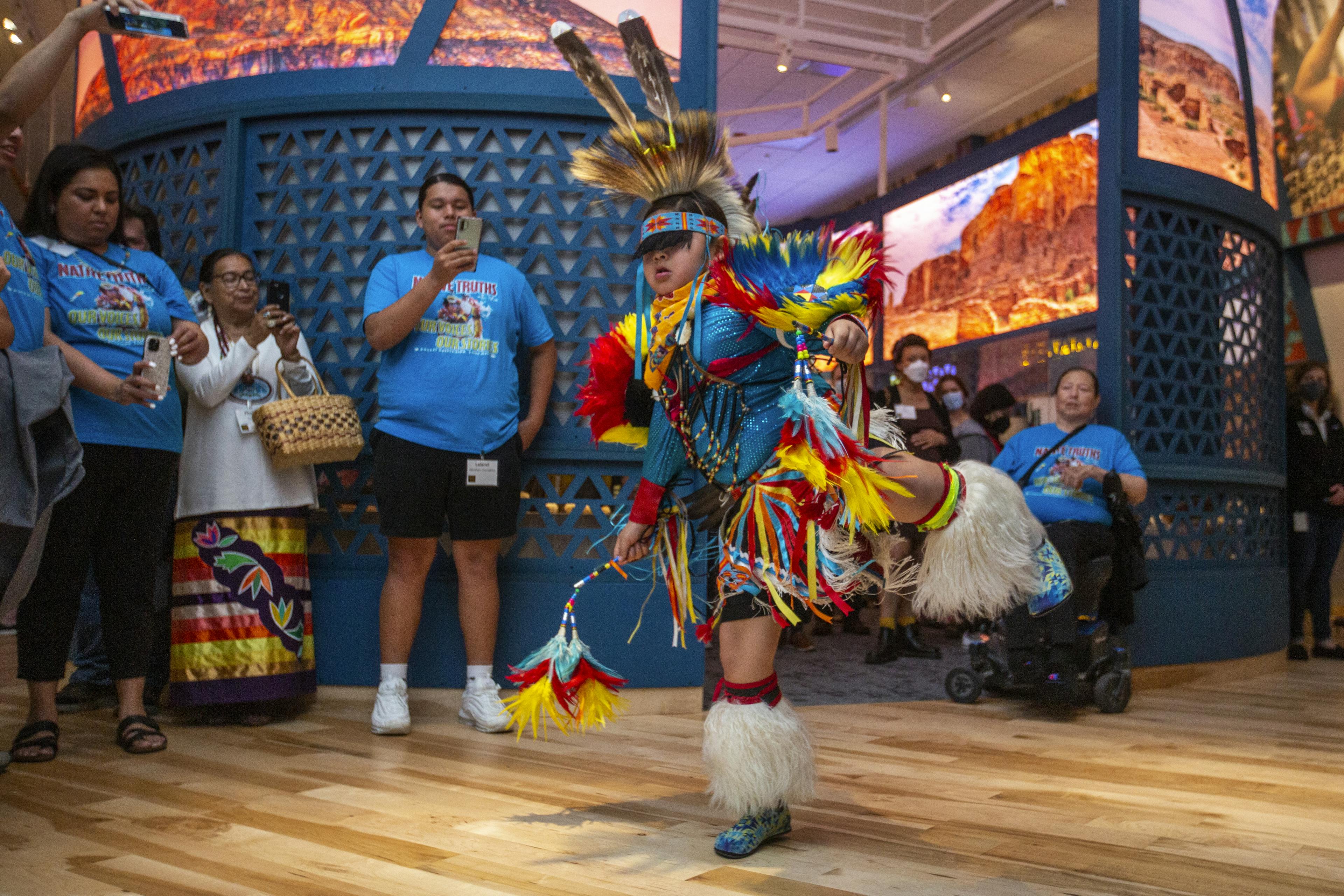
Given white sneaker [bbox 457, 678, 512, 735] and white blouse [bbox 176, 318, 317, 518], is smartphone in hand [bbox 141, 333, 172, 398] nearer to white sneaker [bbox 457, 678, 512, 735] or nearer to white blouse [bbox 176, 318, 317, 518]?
white blouse [bbox 176, 318, 317, 518]

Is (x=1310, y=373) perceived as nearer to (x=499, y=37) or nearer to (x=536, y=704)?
(x=499, y=37)

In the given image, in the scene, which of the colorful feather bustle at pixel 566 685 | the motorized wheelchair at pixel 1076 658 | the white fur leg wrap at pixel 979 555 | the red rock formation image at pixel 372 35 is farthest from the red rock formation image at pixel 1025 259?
the colorful feather bustle at pixel 566 685

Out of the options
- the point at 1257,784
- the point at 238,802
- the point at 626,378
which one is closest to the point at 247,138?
the point at 626,378

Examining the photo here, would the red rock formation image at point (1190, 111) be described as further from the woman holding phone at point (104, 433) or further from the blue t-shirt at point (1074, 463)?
the woman holding phone at point (104, 433)

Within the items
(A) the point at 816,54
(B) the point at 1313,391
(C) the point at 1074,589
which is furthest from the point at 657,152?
(A) the point at 816,54

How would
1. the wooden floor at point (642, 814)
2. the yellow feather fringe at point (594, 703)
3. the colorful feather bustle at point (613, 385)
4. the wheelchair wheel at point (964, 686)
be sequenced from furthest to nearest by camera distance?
the wheelchair wheel at point (964, 686)
the colorful feather bustle at point (613, 385)
the yellow feather fringe at point (594, 703)
the wooden floor at point (642, 814)

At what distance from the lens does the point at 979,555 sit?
190cm

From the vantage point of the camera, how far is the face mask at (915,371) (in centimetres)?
463

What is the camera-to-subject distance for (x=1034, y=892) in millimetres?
1648

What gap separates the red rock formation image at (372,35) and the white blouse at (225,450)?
41.0 inches

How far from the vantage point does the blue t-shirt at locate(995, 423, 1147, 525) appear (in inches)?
145

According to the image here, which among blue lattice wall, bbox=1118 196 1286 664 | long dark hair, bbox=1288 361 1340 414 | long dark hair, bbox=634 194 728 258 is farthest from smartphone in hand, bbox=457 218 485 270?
long dark hair, bbox=1288 361 1340 414

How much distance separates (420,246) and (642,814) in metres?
2.07

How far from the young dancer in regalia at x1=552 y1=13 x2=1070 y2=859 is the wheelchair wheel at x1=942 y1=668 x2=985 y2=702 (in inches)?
64.3
